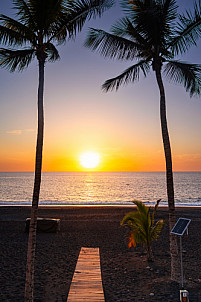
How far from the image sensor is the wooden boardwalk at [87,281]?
279 inches

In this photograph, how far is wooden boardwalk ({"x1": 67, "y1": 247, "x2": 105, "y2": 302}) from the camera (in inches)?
279

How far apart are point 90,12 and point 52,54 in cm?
221

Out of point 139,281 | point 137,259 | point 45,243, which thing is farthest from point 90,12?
point 45,243

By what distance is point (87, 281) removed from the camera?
8281 mm

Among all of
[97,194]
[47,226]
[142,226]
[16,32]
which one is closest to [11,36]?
[16,32]

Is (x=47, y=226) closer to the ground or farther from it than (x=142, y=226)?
closer to the ground

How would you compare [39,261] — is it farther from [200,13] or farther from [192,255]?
[200,13]

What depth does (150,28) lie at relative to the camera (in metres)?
8.20

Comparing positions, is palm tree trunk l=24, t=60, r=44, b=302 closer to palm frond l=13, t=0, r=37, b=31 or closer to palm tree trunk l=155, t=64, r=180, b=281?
palm frond l=13, t=0, r=37, b=31

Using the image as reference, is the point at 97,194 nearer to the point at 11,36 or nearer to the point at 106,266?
the point at 106,266

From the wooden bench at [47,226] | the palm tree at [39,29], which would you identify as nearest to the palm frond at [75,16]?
the palm tree at [39,29]

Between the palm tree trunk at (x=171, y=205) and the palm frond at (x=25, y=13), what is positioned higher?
the palm frond at (x=25, y=13)

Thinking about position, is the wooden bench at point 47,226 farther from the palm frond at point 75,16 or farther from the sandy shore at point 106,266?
the palm frond at point 75,16

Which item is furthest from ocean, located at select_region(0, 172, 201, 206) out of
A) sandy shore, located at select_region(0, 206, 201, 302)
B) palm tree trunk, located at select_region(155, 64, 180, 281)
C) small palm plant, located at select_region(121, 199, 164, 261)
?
palm tree trunk, located at select_region(155, 64, 180, 281)
